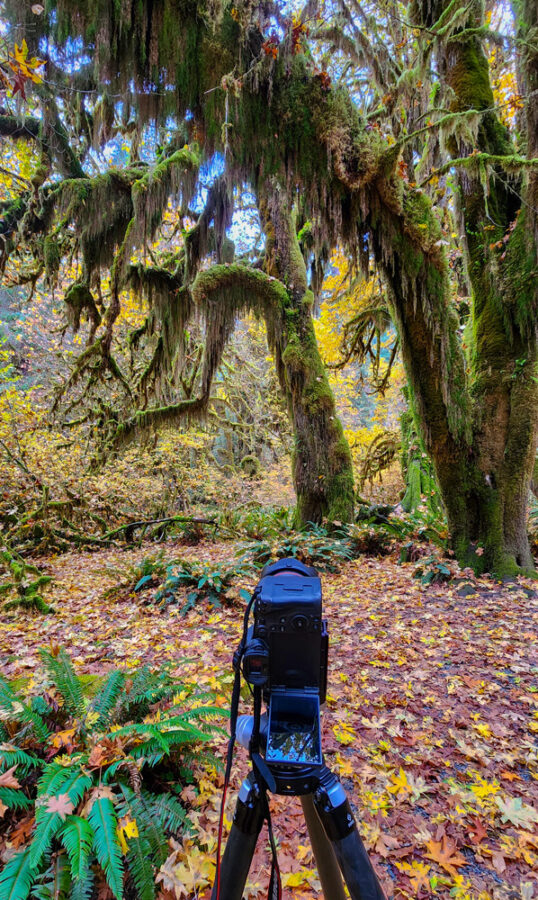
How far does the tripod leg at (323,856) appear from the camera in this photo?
114 cm

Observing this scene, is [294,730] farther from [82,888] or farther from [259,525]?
[259,525]

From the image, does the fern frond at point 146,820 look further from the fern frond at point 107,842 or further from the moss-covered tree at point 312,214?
the moss-covered tree at point 312,214

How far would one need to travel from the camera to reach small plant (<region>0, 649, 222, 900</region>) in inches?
56.1

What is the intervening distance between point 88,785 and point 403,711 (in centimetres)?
213

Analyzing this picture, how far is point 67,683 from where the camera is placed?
6.90 ft

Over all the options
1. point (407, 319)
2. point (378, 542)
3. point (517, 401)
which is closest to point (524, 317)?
point (517, 401)

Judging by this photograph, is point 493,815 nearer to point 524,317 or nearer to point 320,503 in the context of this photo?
point 524,317

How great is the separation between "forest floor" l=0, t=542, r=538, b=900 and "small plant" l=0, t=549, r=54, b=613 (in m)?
0.16

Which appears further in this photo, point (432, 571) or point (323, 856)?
point (432, 571)

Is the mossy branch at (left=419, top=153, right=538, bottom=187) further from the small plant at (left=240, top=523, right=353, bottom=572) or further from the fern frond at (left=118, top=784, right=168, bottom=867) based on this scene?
the fern frond at (left=118, top=784, right=168, bottom=867)

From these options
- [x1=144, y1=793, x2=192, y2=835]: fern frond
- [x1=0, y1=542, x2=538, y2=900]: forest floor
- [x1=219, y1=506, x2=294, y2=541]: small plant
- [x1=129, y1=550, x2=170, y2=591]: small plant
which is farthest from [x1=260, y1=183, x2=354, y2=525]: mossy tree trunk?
[x1=144, y1=793, x2=192, y2=835]: fern frond

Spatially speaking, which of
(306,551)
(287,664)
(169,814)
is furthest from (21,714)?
(306,551)

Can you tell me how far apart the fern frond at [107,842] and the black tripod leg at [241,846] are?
0.57m

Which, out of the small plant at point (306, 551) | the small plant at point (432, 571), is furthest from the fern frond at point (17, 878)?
the small plant at point (432, 571)
